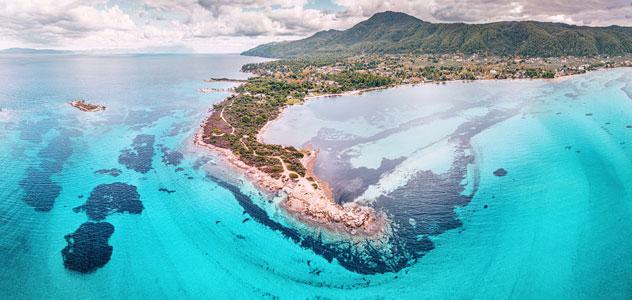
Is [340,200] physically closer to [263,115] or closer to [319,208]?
[319,208]

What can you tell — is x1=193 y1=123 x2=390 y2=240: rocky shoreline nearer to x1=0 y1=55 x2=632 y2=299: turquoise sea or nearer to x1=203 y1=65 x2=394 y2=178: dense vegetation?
x1=0 y1=55 x2=632 y2=299: turquoise sea

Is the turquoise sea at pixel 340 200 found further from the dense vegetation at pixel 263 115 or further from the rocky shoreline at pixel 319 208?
the dense vegetation at pixel 263 115

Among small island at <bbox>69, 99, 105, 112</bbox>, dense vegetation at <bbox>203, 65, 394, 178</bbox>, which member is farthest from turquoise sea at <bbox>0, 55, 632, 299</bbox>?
small island at <bbox>69, 99, 105, 112</bbox>

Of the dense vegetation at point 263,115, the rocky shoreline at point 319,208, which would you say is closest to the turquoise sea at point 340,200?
the rocky shoreline at point 319,208

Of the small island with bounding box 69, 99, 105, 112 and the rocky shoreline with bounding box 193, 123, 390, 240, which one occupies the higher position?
the rocky shoreline with bounding box 193, 123, 390, 240

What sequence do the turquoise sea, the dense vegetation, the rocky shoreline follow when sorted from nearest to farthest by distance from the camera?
the turquoise sea < the rocky shoreline < the dense vegetation

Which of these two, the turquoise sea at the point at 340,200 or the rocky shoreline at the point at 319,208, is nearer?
the turquoise sea at the point at 340,200

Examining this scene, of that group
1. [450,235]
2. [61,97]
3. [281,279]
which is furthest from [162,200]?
[61,97]

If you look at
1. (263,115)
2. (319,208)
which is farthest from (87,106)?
(319,208)

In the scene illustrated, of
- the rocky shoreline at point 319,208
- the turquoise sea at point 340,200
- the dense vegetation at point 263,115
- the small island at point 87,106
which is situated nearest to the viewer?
the turquoise sea at point 340,200
